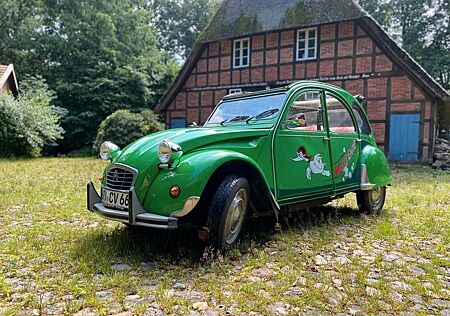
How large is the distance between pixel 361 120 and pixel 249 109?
82.2 inches

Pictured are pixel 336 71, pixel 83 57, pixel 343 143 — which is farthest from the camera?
pixel 83 57

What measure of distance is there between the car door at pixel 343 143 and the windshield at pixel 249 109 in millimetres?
925

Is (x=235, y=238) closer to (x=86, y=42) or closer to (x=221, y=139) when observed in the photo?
(x=221, y=139)

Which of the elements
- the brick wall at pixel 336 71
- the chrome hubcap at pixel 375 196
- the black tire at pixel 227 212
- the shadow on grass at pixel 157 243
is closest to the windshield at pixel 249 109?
the black tire at pixel 227 212

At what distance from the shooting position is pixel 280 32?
16094mm

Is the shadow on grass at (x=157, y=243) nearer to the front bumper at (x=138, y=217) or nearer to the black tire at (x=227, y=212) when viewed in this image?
the black tire at (x=227, y=212)

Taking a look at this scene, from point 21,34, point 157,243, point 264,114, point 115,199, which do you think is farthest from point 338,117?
point 21,34

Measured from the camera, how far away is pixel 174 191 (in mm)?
3016

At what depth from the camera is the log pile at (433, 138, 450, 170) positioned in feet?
43.1

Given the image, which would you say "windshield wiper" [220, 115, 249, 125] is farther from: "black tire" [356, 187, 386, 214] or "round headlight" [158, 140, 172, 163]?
"black tire" [356, 187, 386, 214]

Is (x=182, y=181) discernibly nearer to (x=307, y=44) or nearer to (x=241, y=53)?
(x=307, y=44)

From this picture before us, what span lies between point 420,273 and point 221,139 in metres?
2.18

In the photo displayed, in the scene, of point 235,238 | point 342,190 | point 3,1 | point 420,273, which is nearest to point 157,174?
point 235,238

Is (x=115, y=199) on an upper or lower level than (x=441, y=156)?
upper
